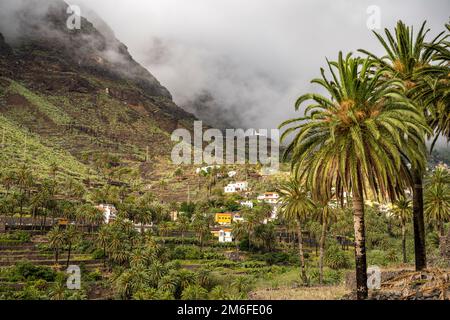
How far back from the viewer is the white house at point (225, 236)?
98519mm

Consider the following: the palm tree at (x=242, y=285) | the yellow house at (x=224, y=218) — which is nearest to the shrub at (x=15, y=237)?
the palm tree at (x=242, y=285)

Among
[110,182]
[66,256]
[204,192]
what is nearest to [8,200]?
[66,256]

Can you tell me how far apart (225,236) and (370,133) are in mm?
85876

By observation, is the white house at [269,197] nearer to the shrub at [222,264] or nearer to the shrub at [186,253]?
the shrub at [186,253]

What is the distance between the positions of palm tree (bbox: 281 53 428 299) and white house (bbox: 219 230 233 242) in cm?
8276

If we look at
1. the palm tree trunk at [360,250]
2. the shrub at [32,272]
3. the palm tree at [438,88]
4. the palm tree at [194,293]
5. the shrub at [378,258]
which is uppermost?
the palm tree at [438,88]

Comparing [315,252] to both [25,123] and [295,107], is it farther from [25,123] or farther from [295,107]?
[25,123]

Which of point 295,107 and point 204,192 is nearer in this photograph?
point 295,107

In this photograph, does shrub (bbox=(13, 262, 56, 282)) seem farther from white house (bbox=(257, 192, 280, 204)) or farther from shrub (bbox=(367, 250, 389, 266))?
white house (bbox=(257, 192, 280, 204))

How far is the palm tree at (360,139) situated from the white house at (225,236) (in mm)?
82762

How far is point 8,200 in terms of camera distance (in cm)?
8800

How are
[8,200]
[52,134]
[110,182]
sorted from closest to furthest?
[8,200], [110,182], [52,134]

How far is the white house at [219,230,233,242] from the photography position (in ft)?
323

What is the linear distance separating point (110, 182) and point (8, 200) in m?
64.3
